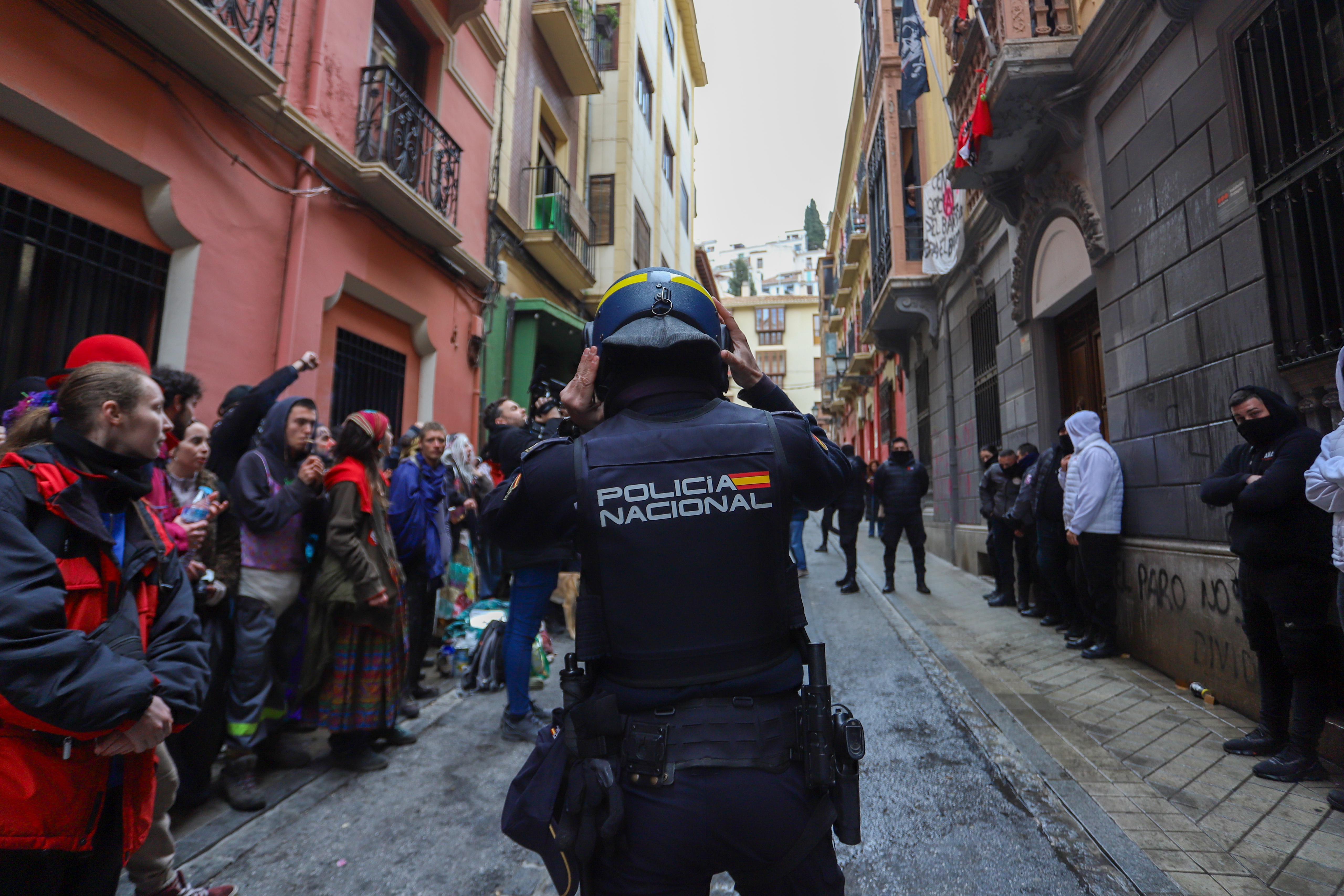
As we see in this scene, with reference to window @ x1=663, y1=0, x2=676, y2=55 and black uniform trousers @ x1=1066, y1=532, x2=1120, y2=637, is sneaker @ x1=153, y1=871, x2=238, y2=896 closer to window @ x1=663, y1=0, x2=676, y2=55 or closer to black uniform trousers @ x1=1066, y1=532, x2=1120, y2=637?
black uniform trousers @ x1=1066, y1=532, x2=1120, y2=637

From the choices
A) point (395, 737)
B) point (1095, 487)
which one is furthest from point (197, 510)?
point (1095, 487)

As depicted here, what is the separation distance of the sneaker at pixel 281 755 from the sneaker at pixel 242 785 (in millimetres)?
268

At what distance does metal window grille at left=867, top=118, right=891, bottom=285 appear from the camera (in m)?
13.0

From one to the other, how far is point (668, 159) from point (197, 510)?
19996 mm

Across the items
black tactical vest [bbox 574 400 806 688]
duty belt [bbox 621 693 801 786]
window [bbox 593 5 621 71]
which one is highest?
window [bbox 593 5 621 71]

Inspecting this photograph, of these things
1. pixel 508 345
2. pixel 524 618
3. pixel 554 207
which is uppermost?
pixel 554 207

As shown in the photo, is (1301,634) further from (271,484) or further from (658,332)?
(271,484)

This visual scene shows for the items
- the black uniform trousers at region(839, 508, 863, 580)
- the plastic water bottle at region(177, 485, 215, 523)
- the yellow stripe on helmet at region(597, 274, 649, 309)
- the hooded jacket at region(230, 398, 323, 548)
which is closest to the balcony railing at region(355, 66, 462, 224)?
the hooded jacket at region(230, 398, 323, 548)

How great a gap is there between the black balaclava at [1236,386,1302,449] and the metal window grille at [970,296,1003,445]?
5.56m

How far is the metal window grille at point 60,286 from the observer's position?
4.07m

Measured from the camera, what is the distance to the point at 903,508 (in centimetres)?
845

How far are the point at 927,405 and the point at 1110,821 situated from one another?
1155 centimetres

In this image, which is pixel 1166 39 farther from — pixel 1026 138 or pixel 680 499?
pixel 680 499

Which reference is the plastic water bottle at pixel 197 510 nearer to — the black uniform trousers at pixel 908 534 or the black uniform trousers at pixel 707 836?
the black uniform trousers at pixel 707 836
